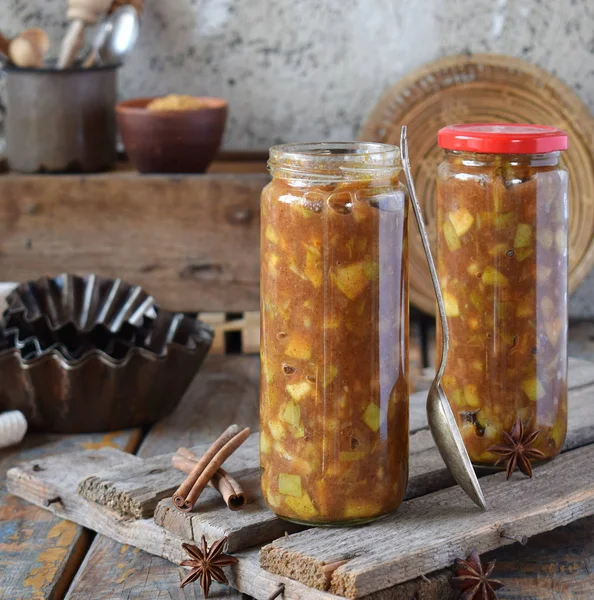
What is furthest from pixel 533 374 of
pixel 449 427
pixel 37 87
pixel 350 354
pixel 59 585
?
pixel 37 87

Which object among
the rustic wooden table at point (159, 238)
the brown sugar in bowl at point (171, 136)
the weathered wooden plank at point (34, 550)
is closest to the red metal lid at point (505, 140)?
the weathered wooden plank at point (34, 550)

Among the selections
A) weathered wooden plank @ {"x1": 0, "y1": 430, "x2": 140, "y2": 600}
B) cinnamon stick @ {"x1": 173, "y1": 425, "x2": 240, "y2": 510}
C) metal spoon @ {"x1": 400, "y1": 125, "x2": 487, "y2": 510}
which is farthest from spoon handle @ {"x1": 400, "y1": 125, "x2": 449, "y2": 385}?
weathered wooden plank @ {"x1": 0, "y1": 430, "x2": 140, "y2": 600}

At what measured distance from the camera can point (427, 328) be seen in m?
1.99

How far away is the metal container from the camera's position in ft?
5.96

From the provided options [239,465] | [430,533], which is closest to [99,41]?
[239,465]

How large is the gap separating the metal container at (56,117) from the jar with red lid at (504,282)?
0.96 m

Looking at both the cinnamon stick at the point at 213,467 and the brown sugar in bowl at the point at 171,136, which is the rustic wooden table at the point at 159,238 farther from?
the cinnamon stick at the point at 213,467

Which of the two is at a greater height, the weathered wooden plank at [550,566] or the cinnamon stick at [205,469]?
the cinnamon stick at [205,469]

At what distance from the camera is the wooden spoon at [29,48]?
180 cm

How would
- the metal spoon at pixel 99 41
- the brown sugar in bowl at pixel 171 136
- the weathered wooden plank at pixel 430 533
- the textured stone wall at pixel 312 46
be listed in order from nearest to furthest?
the weathered wooden plank at pixel 430 533
the brown sugar in bowl at pixel 171 136
the metal spoon at pixel 99 41
the textured stone wall at pixel 312 46

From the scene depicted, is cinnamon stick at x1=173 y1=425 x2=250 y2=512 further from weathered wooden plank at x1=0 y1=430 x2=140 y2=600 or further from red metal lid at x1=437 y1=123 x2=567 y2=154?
red metal lid at x1=437 y1=123 x2=567 y2=154

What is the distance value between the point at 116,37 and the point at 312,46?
0.39 metres

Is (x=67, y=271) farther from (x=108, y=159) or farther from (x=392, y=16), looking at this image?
(x=392, y=16)

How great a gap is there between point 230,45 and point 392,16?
0.32 meters
